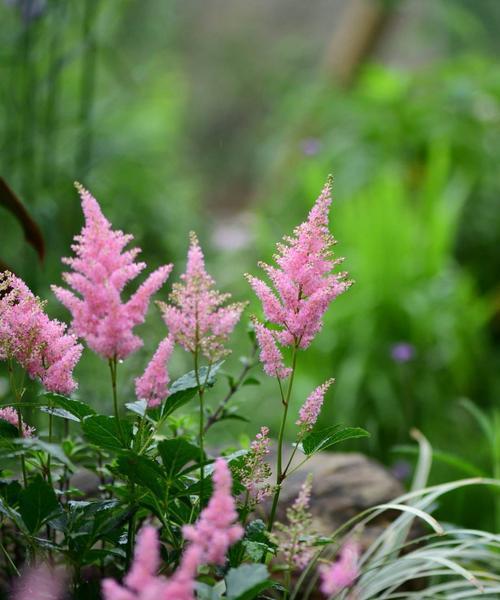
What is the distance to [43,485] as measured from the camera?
79cm

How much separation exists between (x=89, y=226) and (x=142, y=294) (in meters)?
0.08

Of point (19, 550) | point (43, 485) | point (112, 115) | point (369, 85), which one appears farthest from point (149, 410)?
point (112, 115)

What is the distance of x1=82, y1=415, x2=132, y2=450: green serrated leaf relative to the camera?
77 centimetres

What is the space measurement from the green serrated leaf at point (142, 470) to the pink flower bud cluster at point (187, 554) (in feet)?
0.32

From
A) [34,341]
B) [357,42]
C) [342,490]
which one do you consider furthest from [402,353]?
[357,42]

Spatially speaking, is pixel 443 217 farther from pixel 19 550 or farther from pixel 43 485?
pixel 43 485

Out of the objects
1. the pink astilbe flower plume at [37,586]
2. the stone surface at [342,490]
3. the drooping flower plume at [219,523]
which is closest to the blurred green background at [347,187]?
the stone surface at [342,490]

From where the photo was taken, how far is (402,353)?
2.44 m

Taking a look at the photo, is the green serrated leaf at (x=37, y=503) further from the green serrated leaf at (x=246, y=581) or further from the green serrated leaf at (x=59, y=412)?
the green serrated leaf at (x=246, y=581)

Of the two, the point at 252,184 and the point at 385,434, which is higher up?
the point at 252,184

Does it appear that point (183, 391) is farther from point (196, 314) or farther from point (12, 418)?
point (12, 418)

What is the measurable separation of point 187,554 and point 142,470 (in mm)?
167

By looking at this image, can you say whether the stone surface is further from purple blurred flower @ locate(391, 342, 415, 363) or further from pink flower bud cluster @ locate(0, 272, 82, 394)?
purple blurred flower @ locate(391, 342, 415, 363)

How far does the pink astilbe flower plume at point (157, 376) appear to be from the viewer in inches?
30.5
